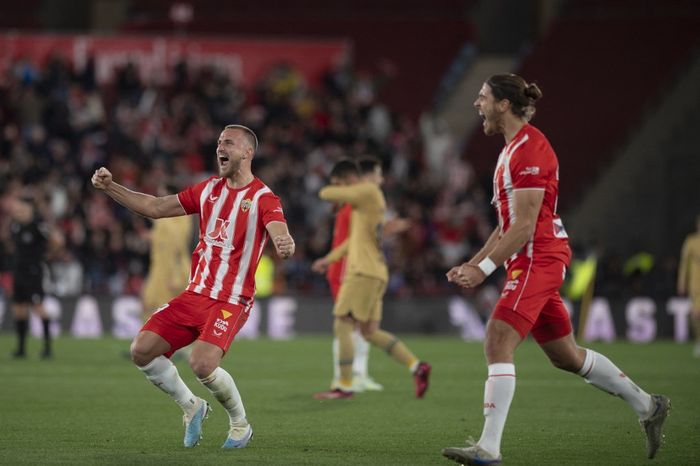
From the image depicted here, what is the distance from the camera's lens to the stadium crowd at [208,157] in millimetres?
24672

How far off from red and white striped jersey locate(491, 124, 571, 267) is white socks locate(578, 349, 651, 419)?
30.0 inches

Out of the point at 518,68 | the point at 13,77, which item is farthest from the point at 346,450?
the point at 518,68

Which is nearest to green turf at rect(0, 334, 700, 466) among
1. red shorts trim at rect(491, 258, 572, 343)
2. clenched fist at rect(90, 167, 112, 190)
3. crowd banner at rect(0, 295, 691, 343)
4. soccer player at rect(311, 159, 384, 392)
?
soccer player at rect(311, 159, 384, 392)

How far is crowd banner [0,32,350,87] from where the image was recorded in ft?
94.9

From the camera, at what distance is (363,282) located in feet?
41.9

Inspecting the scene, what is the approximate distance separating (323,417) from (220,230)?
2.71 meters

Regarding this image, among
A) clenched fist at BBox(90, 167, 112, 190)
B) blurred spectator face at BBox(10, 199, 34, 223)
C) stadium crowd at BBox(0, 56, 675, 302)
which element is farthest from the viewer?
stadium crowd at BBox(0, 56, 675, 302)

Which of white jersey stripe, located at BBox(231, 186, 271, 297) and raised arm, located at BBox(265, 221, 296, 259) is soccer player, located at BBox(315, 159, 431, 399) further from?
raised arm, located at BBox(265, 221, 296, 259)

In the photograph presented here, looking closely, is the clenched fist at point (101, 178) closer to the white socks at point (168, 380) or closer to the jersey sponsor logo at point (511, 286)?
the white socks at point (168, 380)

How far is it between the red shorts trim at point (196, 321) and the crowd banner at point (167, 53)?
820 inches

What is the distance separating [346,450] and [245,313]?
3.95ft

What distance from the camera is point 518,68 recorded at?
31.5 metres

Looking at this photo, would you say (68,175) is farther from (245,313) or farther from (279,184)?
(245,313)

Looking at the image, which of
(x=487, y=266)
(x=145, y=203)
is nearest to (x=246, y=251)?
(x=145, y=203)
